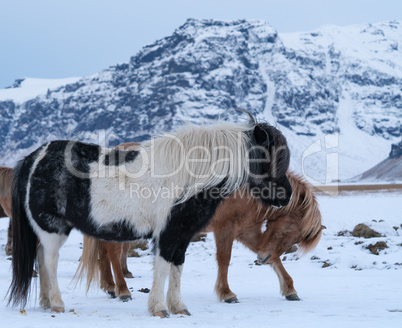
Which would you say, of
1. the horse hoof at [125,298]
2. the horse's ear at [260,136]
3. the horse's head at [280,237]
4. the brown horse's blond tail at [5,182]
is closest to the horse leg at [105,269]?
the horse hoof at [125,298]

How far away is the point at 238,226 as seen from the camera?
6383 millimetres

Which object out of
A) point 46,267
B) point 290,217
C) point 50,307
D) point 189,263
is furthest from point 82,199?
point 189,263

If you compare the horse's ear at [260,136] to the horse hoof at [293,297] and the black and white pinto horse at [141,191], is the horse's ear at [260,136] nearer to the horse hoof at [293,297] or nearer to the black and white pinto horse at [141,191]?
the black and white pinto horse at [141,191]

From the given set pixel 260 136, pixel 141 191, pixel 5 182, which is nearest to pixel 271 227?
pixel 260 136

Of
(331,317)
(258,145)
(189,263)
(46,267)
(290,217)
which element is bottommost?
(189,263)

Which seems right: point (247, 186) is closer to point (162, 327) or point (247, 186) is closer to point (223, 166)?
point (223, 166)

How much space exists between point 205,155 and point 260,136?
68 centimetres

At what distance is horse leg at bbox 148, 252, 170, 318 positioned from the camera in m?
4.56

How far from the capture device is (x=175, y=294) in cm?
486

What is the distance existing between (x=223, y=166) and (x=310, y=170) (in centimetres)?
18002

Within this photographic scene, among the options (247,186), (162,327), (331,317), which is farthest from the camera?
(247,186)

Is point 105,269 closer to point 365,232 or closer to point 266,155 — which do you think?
point 266,155

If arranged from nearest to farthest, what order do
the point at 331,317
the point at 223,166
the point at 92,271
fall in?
1. the point at 331,317
2. the point at 223,166
3. the point at 92,271

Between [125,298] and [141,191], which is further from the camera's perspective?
[125,298]
